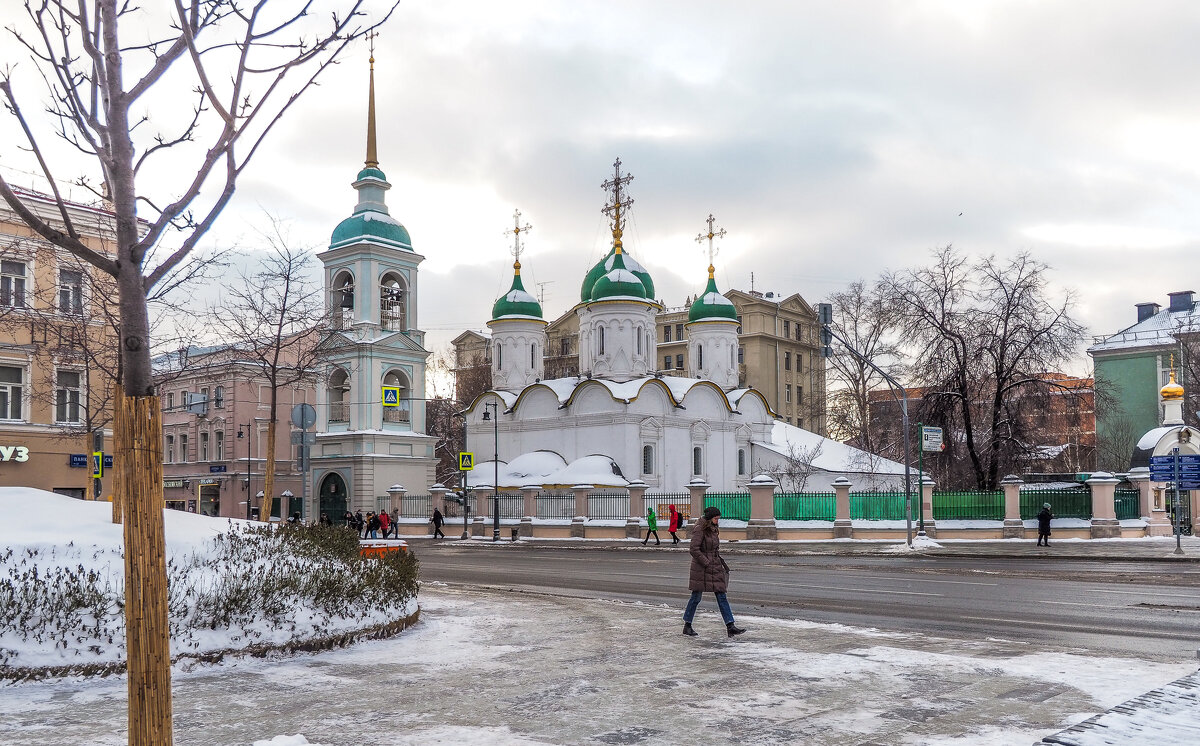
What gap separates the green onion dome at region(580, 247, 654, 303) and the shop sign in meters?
33.7

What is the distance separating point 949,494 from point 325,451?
1148 inches

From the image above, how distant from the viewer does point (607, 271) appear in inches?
2306

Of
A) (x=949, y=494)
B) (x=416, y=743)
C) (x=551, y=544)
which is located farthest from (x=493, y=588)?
(x=949, y=494)

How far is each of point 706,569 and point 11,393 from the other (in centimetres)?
2449

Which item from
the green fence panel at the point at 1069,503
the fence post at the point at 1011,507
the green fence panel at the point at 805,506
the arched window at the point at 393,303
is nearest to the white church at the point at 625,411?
the arched window at the point at 393,303

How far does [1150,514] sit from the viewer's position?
1362 inches

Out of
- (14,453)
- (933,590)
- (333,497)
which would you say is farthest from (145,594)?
(333,497)

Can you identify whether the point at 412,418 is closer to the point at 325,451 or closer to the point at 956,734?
the point at 325,451

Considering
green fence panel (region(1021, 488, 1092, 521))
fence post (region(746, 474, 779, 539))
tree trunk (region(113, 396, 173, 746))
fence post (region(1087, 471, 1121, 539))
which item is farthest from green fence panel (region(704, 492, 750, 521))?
tree trunk (region(113, 396, 173, 746))

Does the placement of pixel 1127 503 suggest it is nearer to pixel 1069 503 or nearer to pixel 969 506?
pixel 1069 503

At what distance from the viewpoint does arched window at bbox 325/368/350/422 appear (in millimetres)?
50000

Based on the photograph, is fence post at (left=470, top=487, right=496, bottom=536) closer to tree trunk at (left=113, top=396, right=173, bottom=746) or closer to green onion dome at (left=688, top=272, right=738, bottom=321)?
green onion dome at (left=688, top=272, right=738, bottom=321)

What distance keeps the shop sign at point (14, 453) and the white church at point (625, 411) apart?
23.4m

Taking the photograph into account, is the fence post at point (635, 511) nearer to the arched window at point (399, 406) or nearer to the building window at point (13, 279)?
the arched window at point (399, 406)
